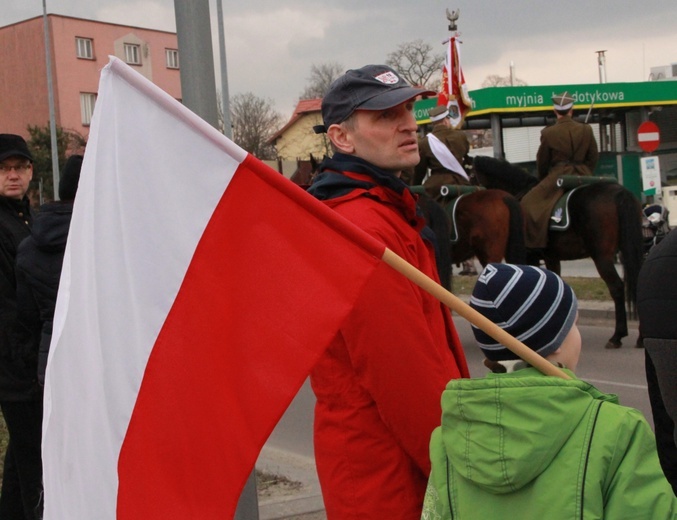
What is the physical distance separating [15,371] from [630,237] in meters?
7.38

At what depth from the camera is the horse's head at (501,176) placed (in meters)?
11.8

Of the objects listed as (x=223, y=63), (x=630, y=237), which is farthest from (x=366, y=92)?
(x=223, y=63)

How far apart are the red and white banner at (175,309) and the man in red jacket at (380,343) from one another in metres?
0.14

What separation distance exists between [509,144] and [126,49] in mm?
25349

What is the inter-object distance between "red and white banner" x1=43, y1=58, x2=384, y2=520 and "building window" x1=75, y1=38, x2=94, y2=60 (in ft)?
181

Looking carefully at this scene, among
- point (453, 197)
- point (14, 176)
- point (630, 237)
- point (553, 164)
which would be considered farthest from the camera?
point (553, 164)

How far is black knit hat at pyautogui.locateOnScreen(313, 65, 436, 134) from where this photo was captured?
8.61 ft

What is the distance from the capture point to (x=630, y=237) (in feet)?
34.1

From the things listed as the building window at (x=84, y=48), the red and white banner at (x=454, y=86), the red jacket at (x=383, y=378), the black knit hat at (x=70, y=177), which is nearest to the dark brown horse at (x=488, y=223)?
the red and white banner at (x=454, y=86)

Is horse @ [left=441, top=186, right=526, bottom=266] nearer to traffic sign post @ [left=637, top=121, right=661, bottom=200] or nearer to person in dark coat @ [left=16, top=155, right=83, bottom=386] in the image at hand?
person in dark coat @ [left=16, top=155, right=83, bottom=386]

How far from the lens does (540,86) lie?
30328 millimetres

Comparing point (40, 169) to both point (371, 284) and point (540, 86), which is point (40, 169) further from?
point (371, 284)

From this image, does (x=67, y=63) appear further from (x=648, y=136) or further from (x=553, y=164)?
(x=553, y=164)

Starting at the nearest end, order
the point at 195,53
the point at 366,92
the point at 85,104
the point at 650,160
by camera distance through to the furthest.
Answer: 1. the point at 366,92
2. the point at 195,53
3. the point at 650,160
4. the point at 85,104
